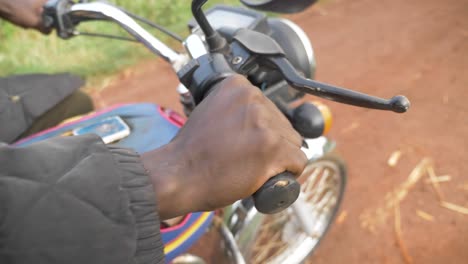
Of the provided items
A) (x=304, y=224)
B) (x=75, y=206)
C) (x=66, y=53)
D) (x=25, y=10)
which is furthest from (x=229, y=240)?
(x=66, y=53)

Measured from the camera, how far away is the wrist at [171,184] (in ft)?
2.57

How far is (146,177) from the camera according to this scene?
30.3 inches

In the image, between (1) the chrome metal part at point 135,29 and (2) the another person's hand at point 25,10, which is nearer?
(1) the chrome metal part at point 135,29

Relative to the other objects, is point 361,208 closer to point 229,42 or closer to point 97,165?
point 229,42

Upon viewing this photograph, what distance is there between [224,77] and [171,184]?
0.26 metres

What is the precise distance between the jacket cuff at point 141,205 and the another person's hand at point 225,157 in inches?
1.1

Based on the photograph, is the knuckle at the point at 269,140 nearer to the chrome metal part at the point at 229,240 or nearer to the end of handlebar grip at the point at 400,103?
the end of handlebar grip at the point at 400,103

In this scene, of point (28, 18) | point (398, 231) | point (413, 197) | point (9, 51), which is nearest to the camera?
point (28, 18)

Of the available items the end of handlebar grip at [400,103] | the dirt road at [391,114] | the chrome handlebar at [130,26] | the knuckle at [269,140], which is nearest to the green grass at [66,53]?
the dirt road at [391,114]

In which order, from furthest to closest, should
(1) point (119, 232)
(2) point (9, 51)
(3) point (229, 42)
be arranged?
(2) point (9, 51), (3) point (229, 42), (1) point (119, 232)

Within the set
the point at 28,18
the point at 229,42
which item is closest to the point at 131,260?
the point at 229,42

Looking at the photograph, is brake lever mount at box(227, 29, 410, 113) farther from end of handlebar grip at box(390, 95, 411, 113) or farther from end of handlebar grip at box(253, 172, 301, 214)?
end of handlebar grip at box(253, 172, 301, 214)

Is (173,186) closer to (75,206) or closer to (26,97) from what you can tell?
(75,206)

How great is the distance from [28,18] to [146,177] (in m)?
1.12
